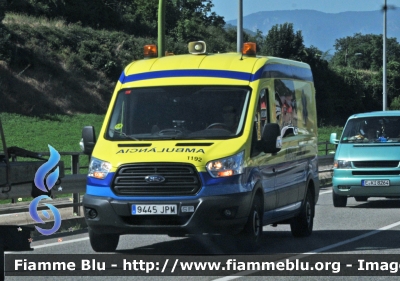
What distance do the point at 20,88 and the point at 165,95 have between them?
141ft

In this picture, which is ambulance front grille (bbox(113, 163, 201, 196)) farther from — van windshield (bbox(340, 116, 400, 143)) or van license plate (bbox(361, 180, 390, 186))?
van windshield (bbox(340, 116, 400, 143))

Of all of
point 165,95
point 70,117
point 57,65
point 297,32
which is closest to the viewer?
point 165,95

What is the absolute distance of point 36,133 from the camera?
47.2 meters

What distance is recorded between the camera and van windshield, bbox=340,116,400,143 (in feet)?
65.0

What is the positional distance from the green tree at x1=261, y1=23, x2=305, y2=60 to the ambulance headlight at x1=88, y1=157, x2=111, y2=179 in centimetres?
7013

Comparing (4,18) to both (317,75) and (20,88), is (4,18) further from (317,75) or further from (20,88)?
(317,75)

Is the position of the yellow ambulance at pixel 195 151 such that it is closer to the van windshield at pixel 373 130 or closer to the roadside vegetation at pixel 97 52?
the van windshield at pixel 373 130

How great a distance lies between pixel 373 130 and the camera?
20.0 metres

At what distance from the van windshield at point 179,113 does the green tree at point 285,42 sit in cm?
6918

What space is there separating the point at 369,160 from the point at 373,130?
0.81 m

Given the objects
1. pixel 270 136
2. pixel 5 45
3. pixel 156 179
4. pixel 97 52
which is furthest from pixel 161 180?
pixel 97 52

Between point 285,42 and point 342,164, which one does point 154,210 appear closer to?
point 342,164

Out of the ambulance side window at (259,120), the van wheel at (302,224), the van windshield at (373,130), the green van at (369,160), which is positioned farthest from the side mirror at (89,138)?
the van windshield at (373,130)

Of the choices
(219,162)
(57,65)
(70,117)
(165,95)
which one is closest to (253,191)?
(219,162)
